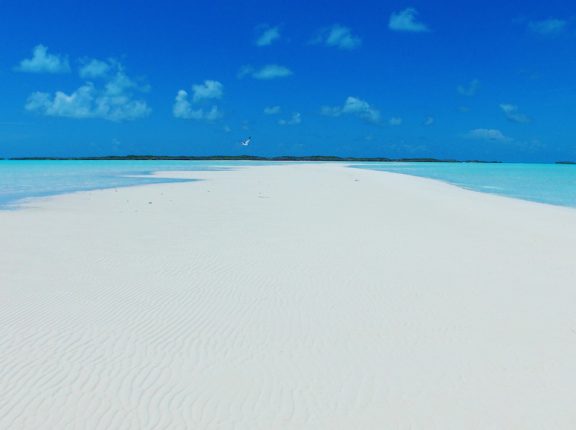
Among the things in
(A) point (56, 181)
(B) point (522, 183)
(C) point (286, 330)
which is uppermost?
(C) point (286, 330)

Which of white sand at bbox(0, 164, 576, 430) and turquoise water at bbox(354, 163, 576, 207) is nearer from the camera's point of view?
white sand at bbox(0, 164, 576, 430)

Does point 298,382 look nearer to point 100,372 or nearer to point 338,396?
point 338,396

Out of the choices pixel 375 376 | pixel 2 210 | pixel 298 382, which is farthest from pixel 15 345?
pixel 2 210

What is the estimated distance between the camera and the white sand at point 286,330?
4.14m

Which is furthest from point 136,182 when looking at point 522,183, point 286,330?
point 522,183

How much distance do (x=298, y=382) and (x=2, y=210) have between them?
51.1ft

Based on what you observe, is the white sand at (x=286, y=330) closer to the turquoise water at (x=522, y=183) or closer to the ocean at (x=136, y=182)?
the ocean at (x=136, y=182)

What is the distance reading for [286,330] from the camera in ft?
19.3

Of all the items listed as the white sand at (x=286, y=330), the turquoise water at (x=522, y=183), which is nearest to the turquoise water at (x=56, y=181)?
the white sand at (x=286, y=330)

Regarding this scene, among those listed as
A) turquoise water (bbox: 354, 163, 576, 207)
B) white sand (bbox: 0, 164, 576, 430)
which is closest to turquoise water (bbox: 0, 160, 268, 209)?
white sand (bbox: 0, 164, 576, 430)

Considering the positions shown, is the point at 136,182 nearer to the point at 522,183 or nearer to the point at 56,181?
the point at 56,181

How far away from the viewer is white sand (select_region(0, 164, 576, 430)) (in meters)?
4.14

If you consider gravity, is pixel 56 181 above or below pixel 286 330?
below

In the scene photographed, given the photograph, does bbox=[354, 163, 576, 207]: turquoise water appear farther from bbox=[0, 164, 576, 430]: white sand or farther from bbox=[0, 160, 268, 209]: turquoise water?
bbox=[0, 160, 268, 209]: turquoise water
